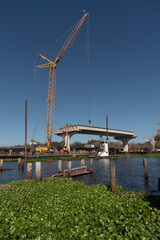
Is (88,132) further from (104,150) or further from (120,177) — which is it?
(120,177)

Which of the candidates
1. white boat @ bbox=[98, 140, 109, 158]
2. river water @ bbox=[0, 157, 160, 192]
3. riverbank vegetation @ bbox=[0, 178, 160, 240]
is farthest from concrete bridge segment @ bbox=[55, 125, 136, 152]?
riverbank vegetation @ bbox=[0, 178, 160, 240]

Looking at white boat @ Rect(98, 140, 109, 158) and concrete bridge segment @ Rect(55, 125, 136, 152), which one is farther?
concrete bridge segment @ Rect(55, 125, 136, 152)

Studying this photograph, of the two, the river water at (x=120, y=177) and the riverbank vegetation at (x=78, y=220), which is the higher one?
the riverbank vegetation at (x=78, y=220)

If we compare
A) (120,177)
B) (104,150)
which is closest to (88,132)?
(104,150)

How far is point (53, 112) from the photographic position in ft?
306

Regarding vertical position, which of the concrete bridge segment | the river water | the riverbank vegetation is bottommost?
the river water

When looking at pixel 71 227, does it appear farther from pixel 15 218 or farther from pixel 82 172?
pixel 82 172

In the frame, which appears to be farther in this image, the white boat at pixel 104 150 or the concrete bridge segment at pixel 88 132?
the concrete bridge segment at pixel 88 132

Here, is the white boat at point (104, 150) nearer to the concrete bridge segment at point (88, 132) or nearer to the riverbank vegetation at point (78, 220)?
the concrete bridge segment at point (88, 132)

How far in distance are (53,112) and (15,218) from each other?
3405 inches

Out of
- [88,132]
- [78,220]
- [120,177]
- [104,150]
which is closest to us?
[78,220]

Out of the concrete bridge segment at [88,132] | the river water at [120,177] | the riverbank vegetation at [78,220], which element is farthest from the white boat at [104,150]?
the riverbank vegetation at [78,220]

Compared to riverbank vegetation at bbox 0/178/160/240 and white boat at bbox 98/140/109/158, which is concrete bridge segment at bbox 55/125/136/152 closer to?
white boat at bbox 98/140/109/158

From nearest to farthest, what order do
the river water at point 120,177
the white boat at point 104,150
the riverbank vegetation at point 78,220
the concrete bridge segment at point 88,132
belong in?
the riverbank vegetation at point 78,220
the river water at point 120,177
the white boat at point 104,150
the concrete bridge segment at point 88,132
